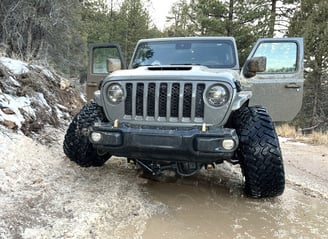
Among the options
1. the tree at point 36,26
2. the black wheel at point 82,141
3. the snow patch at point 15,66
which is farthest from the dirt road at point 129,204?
the tree at point 36,26

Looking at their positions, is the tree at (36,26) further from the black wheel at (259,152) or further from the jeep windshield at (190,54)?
the black wheel at (259,152)

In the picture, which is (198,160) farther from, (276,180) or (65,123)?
(65,123)

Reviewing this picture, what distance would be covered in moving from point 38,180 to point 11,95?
228 centimetres

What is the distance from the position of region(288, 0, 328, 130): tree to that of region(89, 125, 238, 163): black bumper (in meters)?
13.9

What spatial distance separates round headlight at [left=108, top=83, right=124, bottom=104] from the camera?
3.85 meters

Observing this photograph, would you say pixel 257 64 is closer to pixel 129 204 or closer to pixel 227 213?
pixel 227 213

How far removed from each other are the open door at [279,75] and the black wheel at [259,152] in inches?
39.9

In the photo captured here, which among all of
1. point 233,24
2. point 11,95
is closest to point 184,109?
point 11,95

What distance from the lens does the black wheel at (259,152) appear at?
3707 mm

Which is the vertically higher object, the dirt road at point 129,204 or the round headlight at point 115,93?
the round headlight at point 115,93

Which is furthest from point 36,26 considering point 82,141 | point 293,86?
point 293,86

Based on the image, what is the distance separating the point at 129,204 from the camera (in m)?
3.61

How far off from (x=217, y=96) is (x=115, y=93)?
1.07 m

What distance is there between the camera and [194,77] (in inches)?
141
